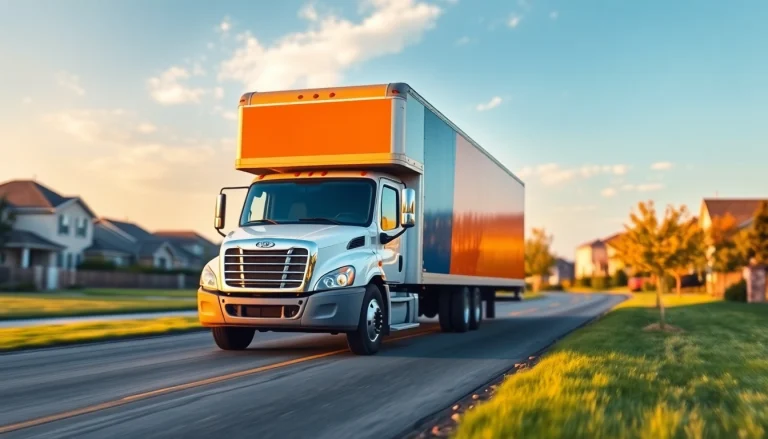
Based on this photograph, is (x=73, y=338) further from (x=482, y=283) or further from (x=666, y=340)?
(x=666, y=340)

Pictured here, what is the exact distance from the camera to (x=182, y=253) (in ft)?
297

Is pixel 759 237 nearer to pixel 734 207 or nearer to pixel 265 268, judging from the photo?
pixel 734 207

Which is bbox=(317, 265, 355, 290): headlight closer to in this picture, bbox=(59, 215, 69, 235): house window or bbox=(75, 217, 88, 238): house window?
bbox=(59, 215, 69, 235): house window

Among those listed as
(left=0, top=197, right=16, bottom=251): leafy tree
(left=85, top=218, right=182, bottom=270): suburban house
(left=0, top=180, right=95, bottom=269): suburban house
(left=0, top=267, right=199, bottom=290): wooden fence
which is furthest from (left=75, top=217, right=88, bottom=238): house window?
(left=0, top=197, right=16, bottom=251): leafy tree

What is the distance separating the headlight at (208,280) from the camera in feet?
38.8

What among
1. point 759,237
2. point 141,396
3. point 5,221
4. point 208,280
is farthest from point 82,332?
point 759,237

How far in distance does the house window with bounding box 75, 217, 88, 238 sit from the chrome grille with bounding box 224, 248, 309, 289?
180ft

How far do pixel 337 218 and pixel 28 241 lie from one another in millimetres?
48390

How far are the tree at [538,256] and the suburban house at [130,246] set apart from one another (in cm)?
4222

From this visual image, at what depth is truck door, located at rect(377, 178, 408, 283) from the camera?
42.4 feet

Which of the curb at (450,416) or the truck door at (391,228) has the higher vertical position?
the truck door at (391,228)

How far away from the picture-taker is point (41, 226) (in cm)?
5797

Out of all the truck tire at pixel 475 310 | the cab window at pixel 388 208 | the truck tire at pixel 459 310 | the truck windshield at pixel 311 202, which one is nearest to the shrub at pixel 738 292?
the truck tire at pixel 475 310

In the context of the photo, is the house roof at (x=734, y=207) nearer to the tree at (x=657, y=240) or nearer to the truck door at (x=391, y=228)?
the tree at (x=657, y=240)
